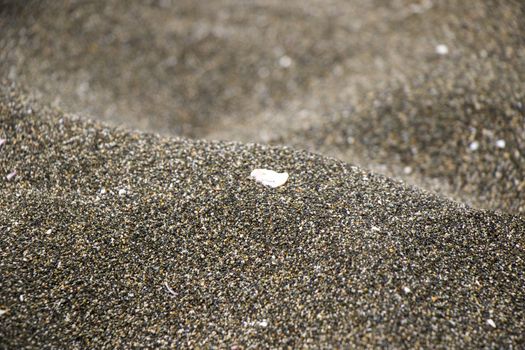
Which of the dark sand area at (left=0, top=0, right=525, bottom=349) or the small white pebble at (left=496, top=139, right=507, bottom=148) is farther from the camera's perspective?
the small white pebble at (left=496, top=139, right=507, bottom=148)

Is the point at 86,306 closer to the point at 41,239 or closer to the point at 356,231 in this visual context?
the point at 41,239

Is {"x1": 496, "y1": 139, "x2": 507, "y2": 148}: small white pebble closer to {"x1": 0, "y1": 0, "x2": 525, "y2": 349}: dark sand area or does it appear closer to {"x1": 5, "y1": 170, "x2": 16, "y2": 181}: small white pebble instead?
{"x1": 0, "y1": 0, "x2": 525, "y2": 349}: dark sand area

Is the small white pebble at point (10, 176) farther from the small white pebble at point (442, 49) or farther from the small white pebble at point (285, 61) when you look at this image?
the small white pebble at point (442, 49)

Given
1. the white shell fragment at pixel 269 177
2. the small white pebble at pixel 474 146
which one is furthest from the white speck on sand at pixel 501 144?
the white shell fragment at pixel 269 177

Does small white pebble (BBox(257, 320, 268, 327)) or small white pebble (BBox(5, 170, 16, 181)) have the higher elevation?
small white pebble (BBox(5, 170, 16, 181))

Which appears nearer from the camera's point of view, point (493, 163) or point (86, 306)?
point (86, 306)

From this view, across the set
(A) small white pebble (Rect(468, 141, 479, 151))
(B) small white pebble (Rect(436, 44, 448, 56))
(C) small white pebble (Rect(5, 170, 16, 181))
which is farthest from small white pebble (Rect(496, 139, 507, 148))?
(C) small white pebble (Rect(5, 170, 16, 181))

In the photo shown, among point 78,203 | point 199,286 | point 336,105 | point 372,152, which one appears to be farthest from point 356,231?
point 336,105
